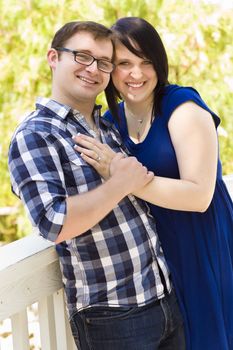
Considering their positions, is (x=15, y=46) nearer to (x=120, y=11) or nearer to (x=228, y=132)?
(x=120, y=11)

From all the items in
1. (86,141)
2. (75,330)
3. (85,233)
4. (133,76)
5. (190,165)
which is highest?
(133,76)

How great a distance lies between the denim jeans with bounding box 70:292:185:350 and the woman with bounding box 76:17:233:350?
17 cm

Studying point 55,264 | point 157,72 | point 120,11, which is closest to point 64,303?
point 55,264

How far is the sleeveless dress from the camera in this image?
75.0 inches

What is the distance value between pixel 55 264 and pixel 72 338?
0.29 m

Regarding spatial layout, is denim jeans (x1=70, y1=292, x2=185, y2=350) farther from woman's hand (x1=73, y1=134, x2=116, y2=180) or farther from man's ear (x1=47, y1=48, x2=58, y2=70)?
man's ear (x1=47, y1=48, x2=58, y2=70)

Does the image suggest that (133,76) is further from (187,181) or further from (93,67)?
(187,181)

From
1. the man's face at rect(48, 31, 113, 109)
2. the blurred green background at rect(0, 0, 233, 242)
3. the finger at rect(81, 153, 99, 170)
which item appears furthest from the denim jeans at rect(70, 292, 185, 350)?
the blurred green background at rect(0, 0, 233, 242)

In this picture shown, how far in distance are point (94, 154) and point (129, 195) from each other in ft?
0.58

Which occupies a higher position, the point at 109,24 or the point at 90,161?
the point at 109,24

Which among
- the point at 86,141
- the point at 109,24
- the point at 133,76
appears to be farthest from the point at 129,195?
the point at 109,24

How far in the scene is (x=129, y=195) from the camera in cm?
176

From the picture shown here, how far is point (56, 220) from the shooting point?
150cm

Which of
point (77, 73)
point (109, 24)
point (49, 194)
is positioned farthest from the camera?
point (109, 24)
